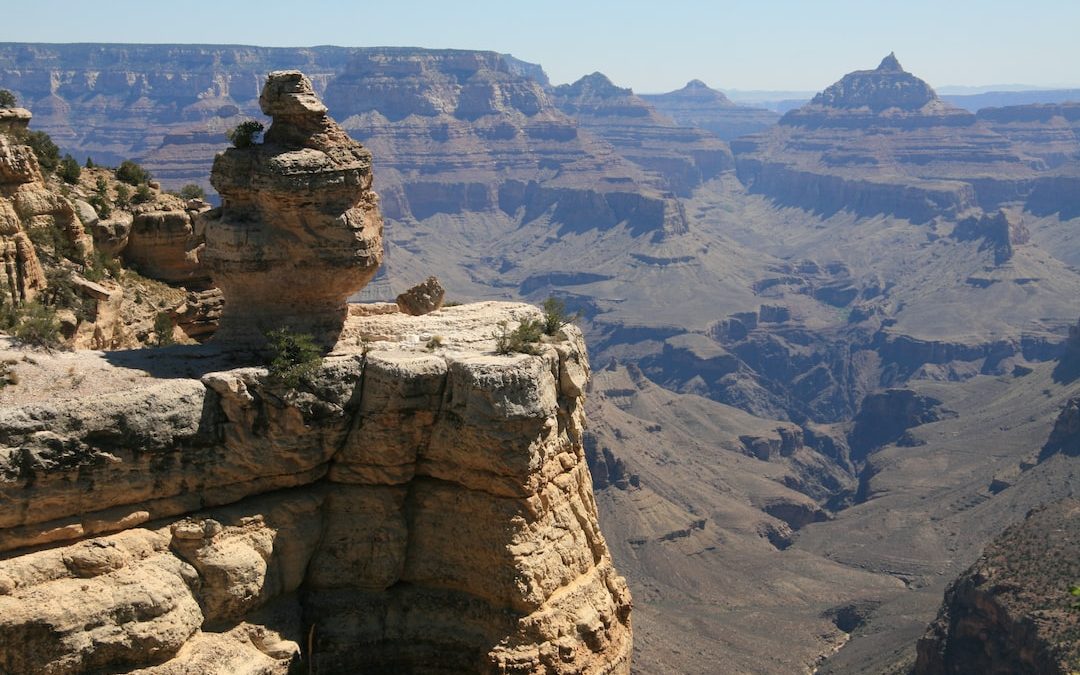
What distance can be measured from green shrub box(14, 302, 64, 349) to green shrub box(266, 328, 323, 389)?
4.55 meters

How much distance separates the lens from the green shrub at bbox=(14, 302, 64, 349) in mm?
24219

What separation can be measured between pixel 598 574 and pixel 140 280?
21.3m

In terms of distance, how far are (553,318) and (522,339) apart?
5.36 ft

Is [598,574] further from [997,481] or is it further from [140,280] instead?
[997,481]

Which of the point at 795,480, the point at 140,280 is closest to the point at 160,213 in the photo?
A: the point at 140,280

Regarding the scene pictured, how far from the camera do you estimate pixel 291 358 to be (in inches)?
939

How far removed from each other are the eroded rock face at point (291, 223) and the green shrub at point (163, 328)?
993 centimetres

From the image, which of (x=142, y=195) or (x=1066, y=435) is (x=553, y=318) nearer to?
(x=142, y=195)

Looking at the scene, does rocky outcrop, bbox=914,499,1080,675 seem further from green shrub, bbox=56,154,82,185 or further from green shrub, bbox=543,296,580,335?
green shrub, bbox=56,154,82,185

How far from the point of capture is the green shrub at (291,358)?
76.4 feet

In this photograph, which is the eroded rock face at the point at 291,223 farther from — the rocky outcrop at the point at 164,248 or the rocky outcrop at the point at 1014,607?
the rocky outcrop at the point at 1014,607

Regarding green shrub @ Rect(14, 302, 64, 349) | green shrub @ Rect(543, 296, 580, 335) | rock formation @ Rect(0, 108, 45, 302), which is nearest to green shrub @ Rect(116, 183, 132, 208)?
rock formation @ Rect(0, 108, 45, 302)

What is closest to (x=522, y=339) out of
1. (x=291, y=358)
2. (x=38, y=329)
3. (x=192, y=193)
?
(x=291, y=358)

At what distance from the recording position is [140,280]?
39188mm
